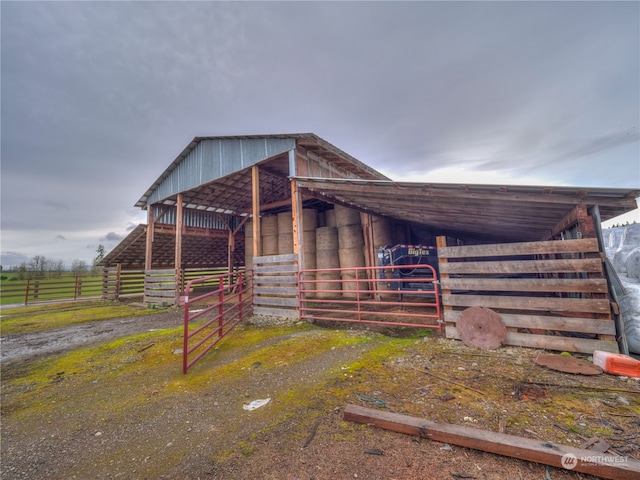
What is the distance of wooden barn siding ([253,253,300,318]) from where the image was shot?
6.49 meters

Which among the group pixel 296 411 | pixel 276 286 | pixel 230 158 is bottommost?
pixel 296 411

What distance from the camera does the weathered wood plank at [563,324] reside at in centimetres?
338

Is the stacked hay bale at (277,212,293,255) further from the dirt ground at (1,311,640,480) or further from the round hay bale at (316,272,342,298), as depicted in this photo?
the dirt ground at (1,311,640,480)

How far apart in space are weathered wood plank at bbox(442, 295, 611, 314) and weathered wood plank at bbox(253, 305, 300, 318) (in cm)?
361

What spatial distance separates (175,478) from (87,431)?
1540 millimetres

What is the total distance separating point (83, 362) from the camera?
4605mm

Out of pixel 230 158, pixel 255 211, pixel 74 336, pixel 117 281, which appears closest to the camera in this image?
pixel 74 336

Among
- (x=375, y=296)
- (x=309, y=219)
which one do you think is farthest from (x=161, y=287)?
(x=375, y=296)

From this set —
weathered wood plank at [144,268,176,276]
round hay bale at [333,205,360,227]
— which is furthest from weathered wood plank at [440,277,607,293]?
weathered wood plank at [144,268,176,276]

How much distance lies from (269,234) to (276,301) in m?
6.09

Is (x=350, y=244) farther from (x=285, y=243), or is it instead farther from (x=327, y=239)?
(x=285, y=243)

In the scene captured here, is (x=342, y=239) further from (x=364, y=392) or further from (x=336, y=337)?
(x=364, y=392)

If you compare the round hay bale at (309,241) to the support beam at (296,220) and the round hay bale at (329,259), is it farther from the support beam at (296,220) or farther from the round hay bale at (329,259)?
the support beam at (296,220)

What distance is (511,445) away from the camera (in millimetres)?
1785
